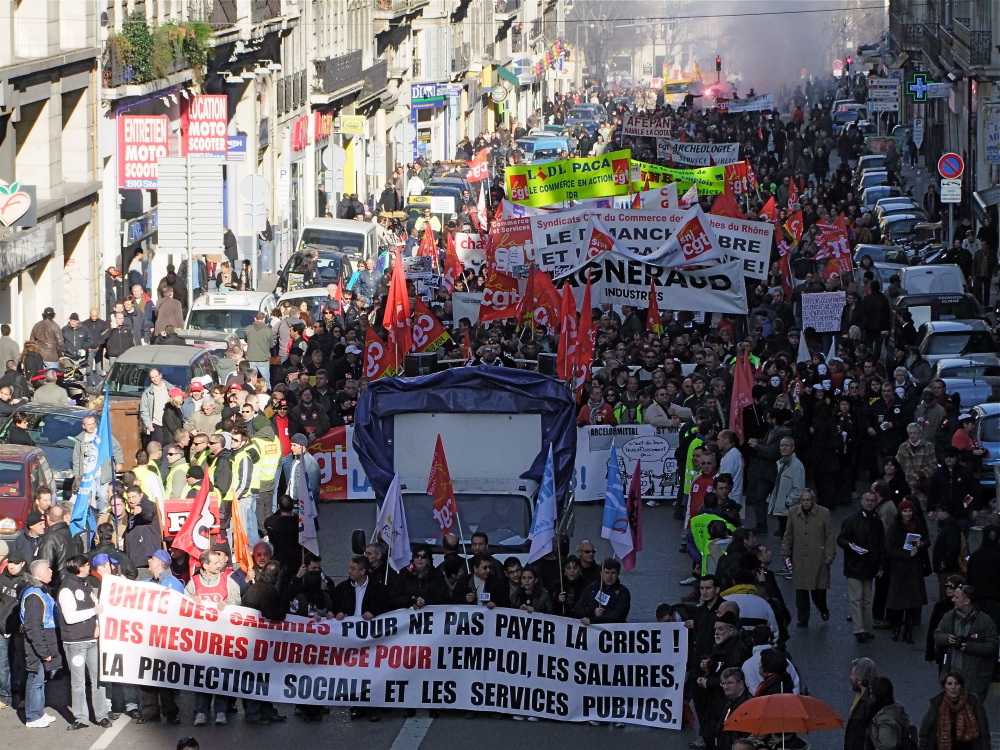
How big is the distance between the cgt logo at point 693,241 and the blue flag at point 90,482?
463 inches

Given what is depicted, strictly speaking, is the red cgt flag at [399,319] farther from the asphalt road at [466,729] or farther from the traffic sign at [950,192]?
the traffic sign at [950,192]

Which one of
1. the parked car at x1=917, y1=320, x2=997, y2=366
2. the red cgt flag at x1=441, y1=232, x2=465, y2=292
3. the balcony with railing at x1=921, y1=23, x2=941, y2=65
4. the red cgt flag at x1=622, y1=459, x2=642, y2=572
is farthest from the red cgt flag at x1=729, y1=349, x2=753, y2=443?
the balcony with railing at x1=921, y1=23, x2=941, y2=65

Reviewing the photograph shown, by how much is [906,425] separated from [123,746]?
11271mm

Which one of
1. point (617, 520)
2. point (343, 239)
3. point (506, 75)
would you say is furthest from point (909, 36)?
point (617, 520)

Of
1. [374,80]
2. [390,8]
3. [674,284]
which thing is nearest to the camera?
[674,284]

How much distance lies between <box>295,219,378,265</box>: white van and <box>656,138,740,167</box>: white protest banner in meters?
15.9

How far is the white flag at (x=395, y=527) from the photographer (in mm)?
15391

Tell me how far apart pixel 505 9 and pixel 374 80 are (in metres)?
40.2

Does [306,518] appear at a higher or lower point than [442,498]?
lower

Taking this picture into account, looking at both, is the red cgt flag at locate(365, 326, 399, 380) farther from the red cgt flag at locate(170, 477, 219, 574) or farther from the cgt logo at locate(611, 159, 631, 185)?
the cgt logo at locate(611, 159, 631, 185)

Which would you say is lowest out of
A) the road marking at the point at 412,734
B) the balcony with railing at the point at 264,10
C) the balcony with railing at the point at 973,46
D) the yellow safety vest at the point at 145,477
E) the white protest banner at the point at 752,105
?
the road marking at the point at 412,734

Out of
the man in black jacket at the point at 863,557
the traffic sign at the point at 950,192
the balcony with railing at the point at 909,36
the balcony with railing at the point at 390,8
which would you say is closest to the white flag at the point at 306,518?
the man in black jacket at the point at 863,557

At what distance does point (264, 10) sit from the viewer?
46.6 m

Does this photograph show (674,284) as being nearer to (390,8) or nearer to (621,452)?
(621,452)
